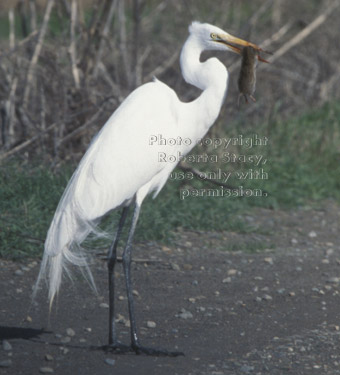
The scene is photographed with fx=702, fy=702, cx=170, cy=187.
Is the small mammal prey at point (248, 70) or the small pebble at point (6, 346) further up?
the small mammal prey at point (248, 70)

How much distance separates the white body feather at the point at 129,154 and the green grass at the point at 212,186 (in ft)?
4.21

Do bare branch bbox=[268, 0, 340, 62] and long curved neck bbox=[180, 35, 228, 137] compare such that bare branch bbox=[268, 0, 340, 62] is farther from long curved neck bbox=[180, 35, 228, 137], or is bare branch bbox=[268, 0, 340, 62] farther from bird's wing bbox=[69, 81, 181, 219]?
bird's wing bbox=[69, 81, 181, 219]

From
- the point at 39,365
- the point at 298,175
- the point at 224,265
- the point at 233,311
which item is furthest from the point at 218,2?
the point at 39,365

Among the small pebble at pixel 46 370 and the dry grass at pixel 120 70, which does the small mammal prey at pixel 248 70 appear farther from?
the small pebble at pixel 46 370

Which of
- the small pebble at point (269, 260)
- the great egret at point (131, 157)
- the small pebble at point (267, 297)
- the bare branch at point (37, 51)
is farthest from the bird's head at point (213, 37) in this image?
the bare branch at point (37, 51)

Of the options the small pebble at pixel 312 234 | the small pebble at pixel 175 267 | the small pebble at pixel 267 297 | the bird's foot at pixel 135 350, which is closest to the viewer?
the bird's foot at pixel 135 350

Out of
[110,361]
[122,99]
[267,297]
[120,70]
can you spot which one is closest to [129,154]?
[110,361]

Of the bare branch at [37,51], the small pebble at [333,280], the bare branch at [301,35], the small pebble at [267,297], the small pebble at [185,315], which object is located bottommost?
the small pebble at [185,315]

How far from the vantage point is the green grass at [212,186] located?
5286 mm

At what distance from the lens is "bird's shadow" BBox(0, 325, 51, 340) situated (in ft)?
12.4

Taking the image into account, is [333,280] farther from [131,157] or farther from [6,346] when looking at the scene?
[6,346]

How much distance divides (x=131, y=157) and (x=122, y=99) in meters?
2.99

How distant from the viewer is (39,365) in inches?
135

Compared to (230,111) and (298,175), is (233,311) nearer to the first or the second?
(298,175)
